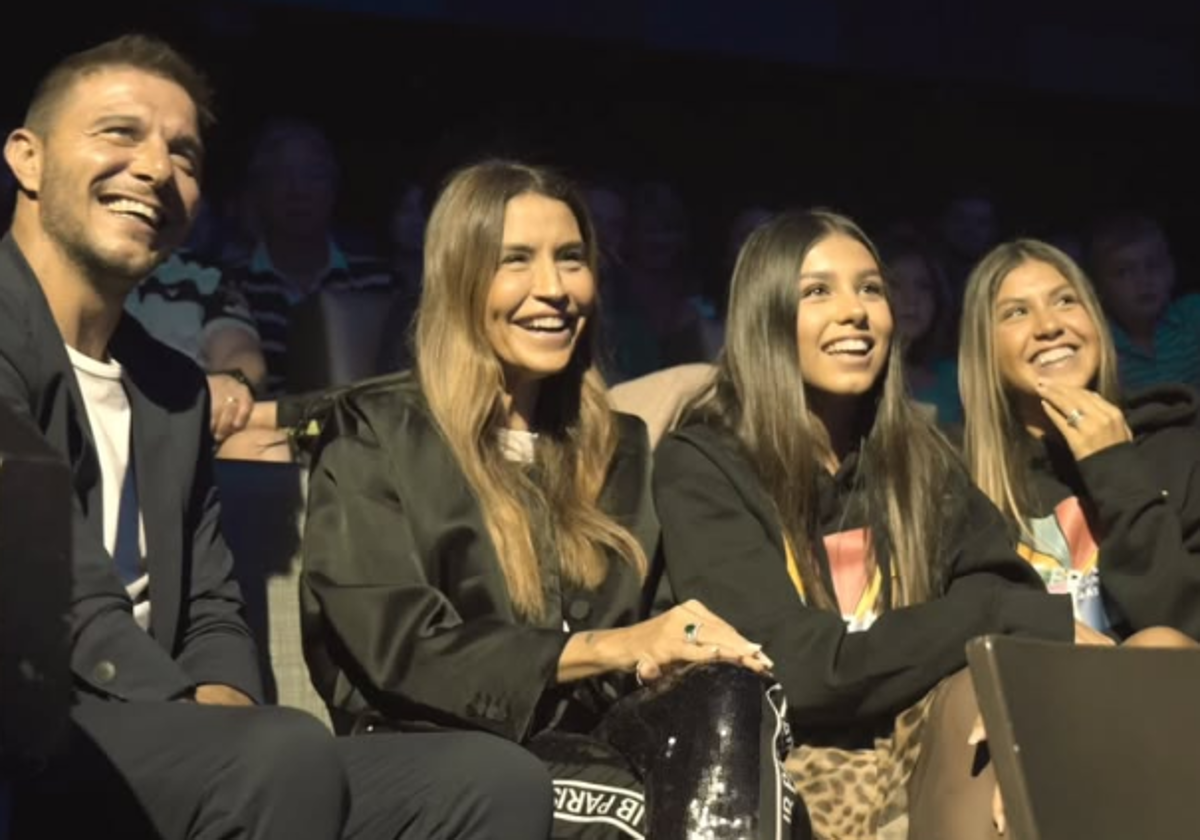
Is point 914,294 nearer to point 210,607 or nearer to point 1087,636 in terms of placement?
point 1087,636

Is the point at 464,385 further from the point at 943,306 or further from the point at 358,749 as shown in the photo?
the point at 943,306

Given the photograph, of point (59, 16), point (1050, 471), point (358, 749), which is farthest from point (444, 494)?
point (59, 16)

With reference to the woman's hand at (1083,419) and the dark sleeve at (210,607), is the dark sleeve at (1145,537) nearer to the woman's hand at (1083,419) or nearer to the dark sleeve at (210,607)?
the woman's hand at (1083,419)

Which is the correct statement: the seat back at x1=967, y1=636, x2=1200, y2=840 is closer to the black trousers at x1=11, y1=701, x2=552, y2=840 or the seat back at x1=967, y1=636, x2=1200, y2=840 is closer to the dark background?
the black trousers at x1=11, y1=701, x2=552, y2=840

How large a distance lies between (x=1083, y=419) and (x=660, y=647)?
4.71 feet

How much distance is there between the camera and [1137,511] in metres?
4.90

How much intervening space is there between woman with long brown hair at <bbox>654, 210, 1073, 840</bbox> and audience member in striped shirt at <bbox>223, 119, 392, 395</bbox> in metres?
1.51

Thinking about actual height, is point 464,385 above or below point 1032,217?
below

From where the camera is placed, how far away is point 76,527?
12.7 ft

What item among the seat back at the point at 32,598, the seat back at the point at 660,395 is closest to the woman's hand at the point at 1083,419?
the seat back at the point at 660,395

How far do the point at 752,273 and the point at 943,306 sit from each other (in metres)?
2.05

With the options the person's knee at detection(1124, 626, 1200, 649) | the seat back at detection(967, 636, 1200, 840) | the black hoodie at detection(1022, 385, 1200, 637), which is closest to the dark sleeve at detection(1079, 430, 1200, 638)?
the black hoodie at detection(1022, 385, 1200, 637)

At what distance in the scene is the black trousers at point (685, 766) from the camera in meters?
3.76

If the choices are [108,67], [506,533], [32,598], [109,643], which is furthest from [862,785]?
[32,598]
